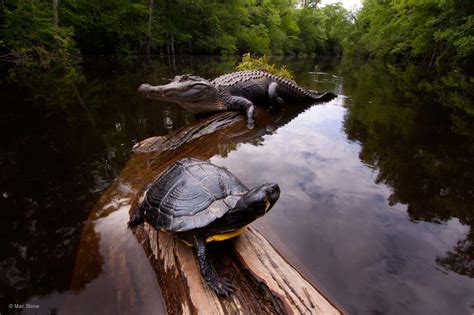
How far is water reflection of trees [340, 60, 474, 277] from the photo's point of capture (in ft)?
9.46

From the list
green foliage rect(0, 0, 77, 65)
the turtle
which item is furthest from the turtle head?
green foliage rect(0, 0, 77, 65)

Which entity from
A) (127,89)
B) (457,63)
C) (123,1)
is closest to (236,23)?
(123,1)

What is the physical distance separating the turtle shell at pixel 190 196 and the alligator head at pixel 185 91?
2.42 metres

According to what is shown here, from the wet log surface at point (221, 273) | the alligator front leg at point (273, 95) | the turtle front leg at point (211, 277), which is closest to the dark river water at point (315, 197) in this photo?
the wet log surface at point (221, 273)

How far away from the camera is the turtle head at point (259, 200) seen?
165 centimetres

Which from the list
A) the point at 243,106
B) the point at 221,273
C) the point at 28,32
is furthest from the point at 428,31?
the point at 221,273

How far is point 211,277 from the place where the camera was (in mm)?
1711

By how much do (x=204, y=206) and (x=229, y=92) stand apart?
4.12 metres

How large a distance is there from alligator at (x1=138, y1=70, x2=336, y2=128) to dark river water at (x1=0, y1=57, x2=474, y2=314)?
0.88 meters

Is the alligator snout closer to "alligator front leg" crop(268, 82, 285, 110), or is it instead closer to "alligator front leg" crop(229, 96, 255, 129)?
"alligator front leg" crop(229, 96, 255, 129)

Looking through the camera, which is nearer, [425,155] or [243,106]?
[425,155]

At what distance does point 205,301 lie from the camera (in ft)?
5.36

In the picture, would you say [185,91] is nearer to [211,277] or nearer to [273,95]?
[273,95]

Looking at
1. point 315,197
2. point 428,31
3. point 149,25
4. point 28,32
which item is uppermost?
point 428,31
